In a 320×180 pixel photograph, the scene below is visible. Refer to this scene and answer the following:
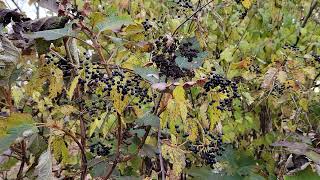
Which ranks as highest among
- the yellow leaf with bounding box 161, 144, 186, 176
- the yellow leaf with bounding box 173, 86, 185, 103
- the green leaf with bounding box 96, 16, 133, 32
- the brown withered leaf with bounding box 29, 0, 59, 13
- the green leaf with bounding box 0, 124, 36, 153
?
the brown withered leaf with bounding box 29, 0, 59, 13

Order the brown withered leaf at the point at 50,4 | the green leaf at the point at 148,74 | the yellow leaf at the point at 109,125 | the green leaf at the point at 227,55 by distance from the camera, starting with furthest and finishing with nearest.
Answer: the green leaf at the point at 227,55
the yellow leaf at the point at 109,125
the brown withered leaf at the point at 50,4
the green leaf at the point at 148,74

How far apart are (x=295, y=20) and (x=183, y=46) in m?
1.60

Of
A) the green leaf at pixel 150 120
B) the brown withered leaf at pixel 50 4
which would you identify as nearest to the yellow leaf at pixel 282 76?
the green leaf at pixel 150 120

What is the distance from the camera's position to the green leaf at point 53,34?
1132 millimetres

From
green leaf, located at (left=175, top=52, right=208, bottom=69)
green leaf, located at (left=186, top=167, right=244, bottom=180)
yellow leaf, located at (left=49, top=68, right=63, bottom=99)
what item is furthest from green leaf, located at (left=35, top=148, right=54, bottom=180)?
green leaf, located at (left=186, top=167, right=244, bottom=180)

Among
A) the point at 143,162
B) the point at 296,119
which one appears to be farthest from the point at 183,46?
the point at 296,119

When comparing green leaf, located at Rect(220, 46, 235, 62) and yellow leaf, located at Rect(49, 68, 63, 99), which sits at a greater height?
green leaf, located at Rect(220, 46, 235, 62)

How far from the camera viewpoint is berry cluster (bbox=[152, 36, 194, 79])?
1.28m

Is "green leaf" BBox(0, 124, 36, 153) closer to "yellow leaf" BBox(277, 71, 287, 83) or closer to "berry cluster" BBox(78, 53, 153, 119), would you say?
"berry cluster" BBox(78, 53, 153, 119)

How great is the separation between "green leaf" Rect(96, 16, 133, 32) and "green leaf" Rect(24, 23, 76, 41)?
0.12 meters

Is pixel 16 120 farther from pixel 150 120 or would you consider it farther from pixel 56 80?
pixel 150 120

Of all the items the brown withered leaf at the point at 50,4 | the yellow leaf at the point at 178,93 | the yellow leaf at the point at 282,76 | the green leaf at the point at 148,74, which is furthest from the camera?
the yellow leaf at the point at 282,76

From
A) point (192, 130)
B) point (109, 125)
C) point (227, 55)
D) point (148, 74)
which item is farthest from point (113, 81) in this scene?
point (227, 55)

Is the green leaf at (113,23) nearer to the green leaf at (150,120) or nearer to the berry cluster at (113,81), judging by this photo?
the berry cluster at (113,81)
